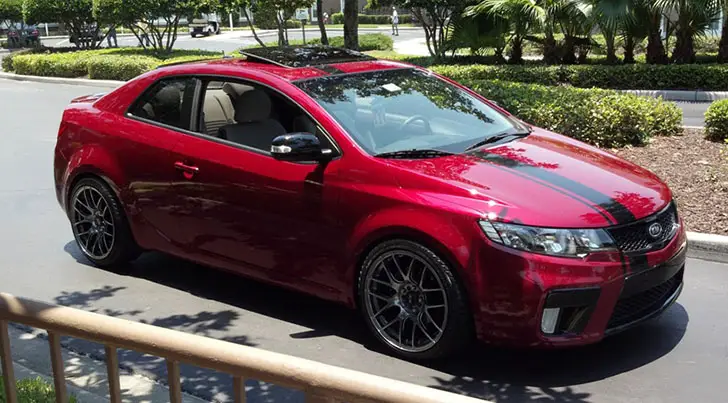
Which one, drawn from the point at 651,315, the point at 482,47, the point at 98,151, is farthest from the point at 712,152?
the point at 482,47

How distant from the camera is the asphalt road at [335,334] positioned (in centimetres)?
454

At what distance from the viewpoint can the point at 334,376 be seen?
214cm

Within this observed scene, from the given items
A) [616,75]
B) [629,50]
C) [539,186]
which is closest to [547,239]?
[539,186]

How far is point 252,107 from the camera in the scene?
5.86 metres

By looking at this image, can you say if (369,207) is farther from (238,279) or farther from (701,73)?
(701,73)

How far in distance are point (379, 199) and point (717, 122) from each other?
6.49m

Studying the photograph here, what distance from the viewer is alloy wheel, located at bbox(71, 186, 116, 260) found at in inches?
255

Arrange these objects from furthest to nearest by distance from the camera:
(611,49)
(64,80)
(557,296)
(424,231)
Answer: (64,80)
(611,49)
(424,231)
(557,296)

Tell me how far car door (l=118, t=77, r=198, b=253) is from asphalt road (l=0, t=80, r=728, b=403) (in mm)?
520

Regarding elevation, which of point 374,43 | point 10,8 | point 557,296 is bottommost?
point 557,296

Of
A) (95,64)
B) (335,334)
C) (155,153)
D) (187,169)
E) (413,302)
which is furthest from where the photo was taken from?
(95,64)

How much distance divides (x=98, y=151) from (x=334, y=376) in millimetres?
4752

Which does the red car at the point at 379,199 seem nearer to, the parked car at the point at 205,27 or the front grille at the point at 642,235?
the front grille at the point at 642,235

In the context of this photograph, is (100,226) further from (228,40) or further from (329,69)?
(228,40)
